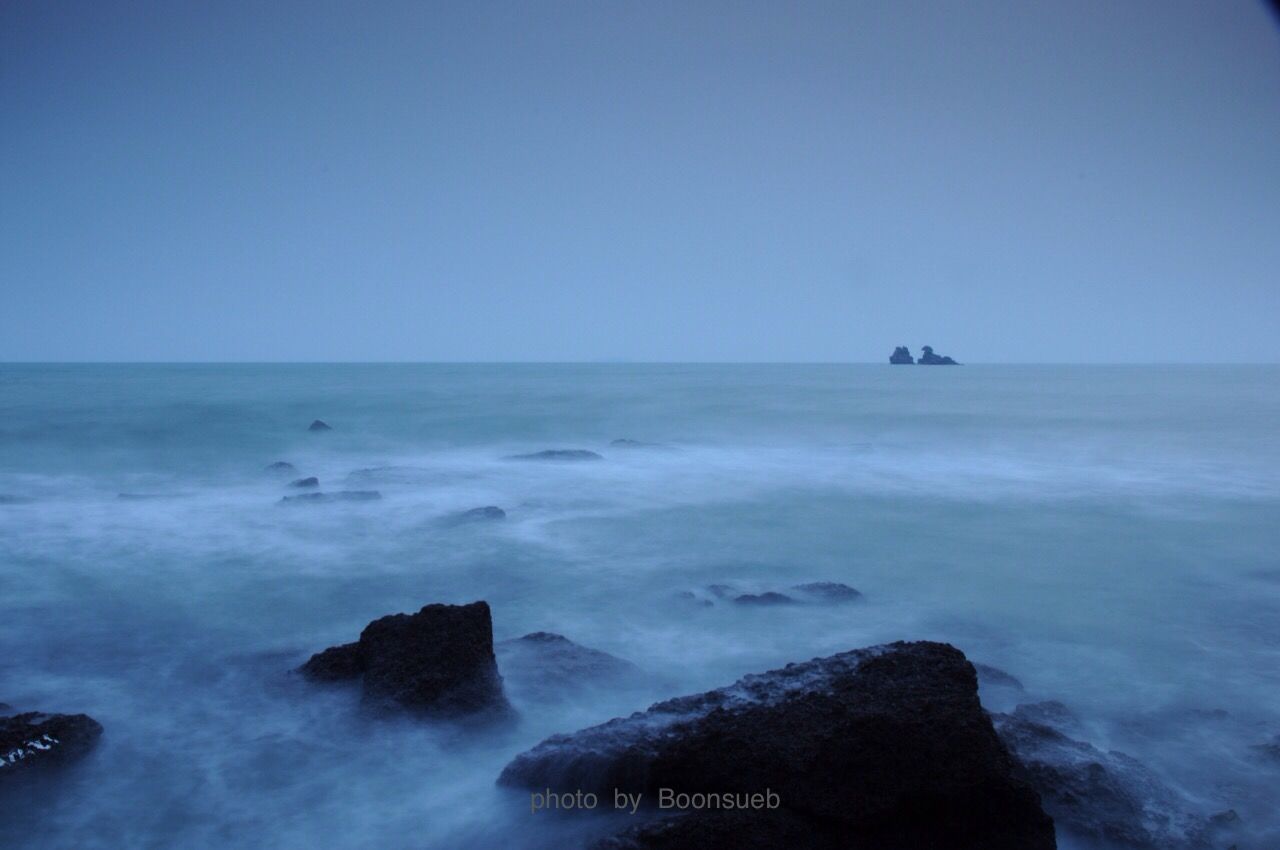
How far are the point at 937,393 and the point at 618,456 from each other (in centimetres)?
3581

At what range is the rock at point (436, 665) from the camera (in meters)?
5.51

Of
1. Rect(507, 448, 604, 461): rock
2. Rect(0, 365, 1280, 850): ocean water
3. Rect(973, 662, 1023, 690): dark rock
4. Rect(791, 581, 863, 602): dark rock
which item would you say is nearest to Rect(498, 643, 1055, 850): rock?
Rect(0, 365, 1280, 850): ocean water

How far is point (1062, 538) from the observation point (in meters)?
12.0

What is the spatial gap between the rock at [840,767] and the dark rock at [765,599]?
12.9ft

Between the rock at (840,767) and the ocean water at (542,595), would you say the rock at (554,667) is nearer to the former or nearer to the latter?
the ocean water at (542,595)

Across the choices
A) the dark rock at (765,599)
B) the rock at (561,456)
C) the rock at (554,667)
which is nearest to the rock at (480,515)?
the dark rock at (765,599)

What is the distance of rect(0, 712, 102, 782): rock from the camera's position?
4723 millimetres

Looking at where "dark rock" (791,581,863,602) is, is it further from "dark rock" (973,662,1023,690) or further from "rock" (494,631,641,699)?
"rock" (494,631,641,699)

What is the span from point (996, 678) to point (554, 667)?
3.64 meters

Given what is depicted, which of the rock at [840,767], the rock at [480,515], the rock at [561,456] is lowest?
the rock at [480,515]

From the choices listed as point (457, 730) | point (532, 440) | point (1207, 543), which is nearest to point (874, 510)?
point (1207, 543)

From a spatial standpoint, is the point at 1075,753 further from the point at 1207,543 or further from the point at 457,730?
the point at 1207,543

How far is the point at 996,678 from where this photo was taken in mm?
6426

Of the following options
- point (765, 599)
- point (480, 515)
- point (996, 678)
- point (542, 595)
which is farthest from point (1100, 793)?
point (480, 515)
